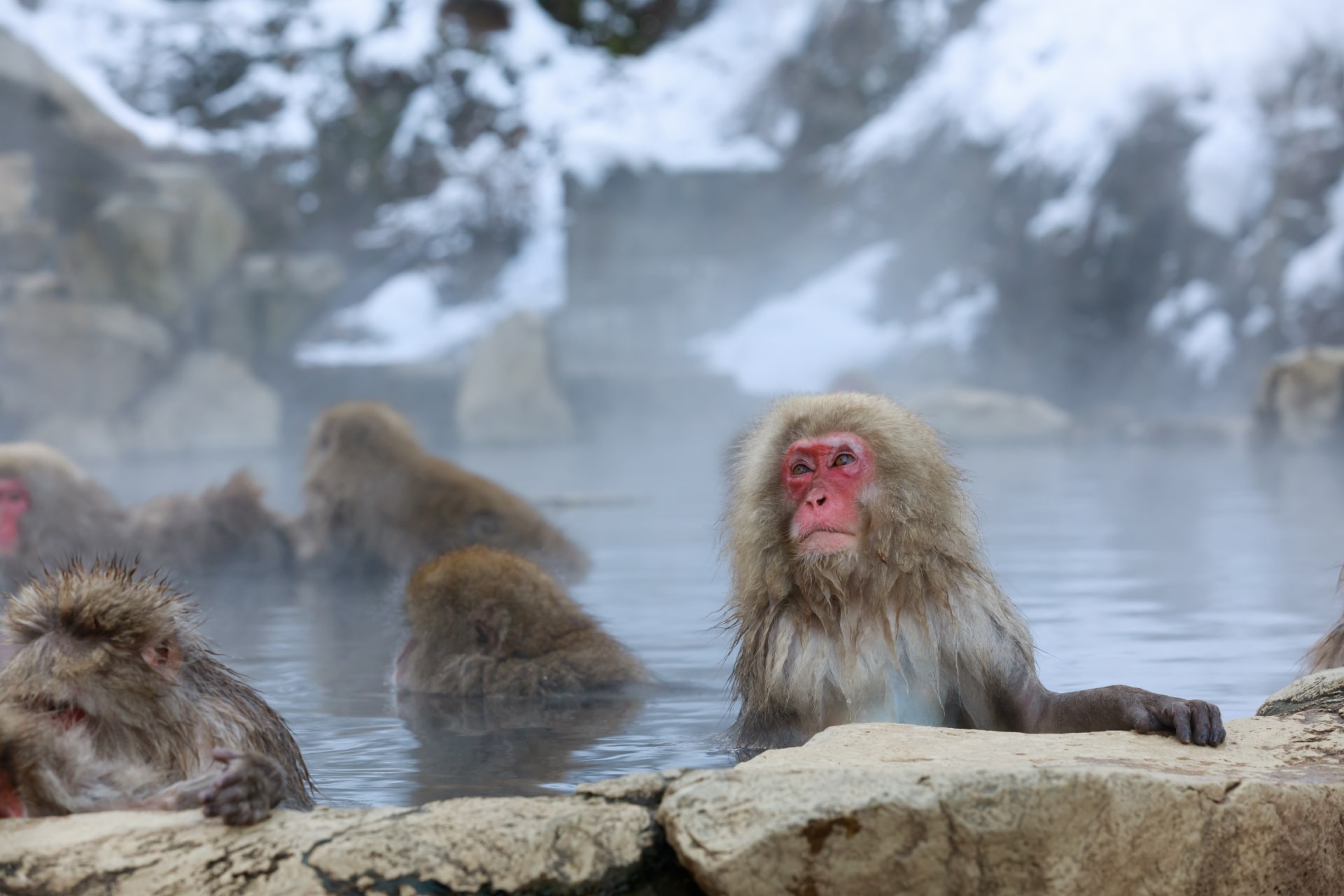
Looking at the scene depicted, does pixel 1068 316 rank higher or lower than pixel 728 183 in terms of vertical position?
lower

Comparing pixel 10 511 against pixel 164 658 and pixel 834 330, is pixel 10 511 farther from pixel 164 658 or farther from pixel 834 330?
pixel 834 330

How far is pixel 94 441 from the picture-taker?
588 inches

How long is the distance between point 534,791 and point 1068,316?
1685 cm

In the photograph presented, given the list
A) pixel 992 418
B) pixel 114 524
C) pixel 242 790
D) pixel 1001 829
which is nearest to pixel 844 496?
pixel 1001 829

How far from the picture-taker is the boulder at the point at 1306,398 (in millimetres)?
12898

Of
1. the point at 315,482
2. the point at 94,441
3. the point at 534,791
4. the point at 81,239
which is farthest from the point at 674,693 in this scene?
the point at 81,239

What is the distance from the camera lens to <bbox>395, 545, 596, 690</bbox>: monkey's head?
4098mm

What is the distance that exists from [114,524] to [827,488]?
14.3ft

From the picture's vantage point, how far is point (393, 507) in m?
6.46

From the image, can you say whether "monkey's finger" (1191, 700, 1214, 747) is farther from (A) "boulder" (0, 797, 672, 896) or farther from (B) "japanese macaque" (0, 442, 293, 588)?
(B) "japanese macaque" (0, 442, 293, 588)

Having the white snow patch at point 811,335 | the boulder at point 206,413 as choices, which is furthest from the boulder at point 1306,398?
the boulder at point 206,413

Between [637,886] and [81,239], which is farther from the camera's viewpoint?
[81,239]

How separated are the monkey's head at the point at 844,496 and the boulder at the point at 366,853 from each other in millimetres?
901

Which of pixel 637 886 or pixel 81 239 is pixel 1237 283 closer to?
pixel 81 239
